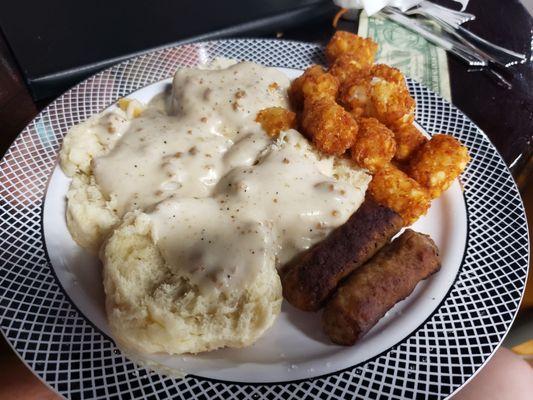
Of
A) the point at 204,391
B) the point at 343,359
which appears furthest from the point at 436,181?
the point at 204,391

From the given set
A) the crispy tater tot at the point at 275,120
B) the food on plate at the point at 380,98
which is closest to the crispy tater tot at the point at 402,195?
the food on plate at the point at 380,98

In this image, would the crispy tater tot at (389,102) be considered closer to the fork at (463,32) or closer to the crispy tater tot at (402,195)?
the crispy tater tot at (402,195)

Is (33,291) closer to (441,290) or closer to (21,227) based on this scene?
(21,227)

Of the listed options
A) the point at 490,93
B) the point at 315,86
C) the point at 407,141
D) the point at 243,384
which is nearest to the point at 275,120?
the point at 315,86

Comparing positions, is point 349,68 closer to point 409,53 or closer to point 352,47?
point 352,47

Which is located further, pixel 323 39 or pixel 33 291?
pixel 323 39
